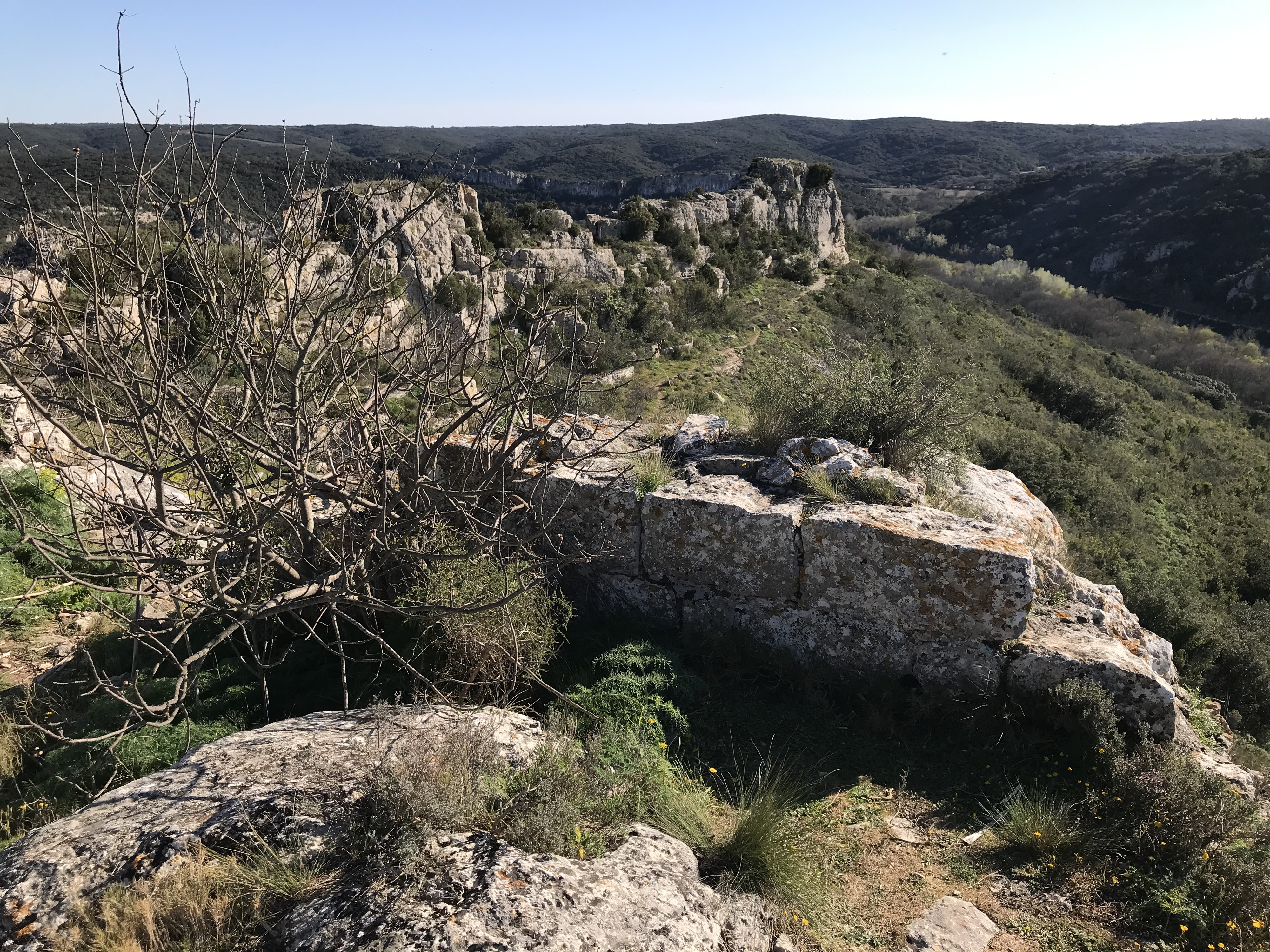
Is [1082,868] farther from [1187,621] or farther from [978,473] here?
[1187,621]

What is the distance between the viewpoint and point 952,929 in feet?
9.63

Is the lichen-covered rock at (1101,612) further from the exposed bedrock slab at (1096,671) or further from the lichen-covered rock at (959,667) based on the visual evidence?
the lichen-covered rock at (959,667)

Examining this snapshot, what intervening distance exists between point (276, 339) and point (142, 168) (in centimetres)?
87

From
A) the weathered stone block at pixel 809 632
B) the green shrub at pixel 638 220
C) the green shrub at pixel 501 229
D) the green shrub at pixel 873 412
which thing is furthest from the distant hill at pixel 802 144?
the weathered stone block at pixel 809 632

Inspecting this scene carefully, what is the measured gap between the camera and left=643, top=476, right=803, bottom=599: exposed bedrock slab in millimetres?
4500

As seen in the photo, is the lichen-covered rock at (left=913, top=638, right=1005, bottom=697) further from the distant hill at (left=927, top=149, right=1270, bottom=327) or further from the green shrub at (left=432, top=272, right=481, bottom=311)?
the distant hill at (left=927, top=149, right=1270, bottom=327)

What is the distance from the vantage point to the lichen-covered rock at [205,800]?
7.84 feet

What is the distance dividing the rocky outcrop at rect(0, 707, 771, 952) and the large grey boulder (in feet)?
2.37

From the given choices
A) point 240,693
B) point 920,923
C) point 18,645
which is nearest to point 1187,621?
Answer: point 920,923

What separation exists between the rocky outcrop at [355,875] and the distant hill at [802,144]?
63878 mm

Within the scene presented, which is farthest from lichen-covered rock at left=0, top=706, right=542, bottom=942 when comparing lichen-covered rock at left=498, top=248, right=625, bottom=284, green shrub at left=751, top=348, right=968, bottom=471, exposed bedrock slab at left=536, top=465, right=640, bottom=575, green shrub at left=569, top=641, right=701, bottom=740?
lichen-covered rock at left=498, top=248, right=625, bottom=284

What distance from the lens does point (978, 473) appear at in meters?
6.60

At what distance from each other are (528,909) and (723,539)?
2.71m

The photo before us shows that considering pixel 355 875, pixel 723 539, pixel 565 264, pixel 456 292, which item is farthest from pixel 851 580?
pixel 565 264
